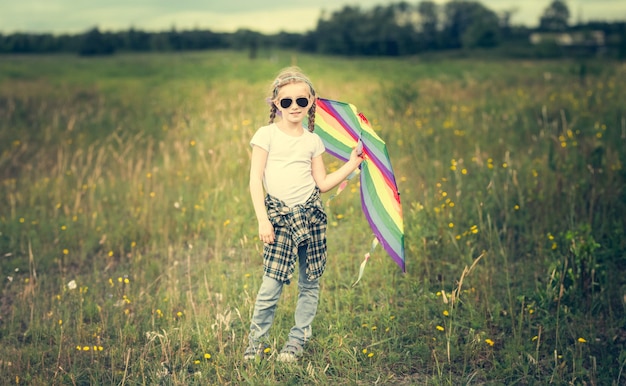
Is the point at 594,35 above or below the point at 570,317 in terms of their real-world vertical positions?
above

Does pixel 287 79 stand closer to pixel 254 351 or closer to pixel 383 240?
pixel 383 240

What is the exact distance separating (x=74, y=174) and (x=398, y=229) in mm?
5021

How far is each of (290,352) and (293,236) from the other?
721 millimetres

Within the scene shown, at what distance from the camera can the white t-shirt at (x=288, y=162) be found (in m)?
3.38

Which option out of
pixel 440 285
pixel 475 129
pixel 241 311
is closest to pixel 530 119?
pixel 475 129

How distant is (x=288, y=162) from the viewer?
3398 mm

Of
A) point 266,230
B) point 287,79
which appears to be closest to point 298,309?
point 266,230

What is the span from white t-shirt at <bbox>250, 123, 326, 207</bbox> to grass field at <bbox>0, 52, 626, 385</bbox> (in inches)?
32.8

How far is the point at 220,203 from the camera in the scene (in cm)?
629

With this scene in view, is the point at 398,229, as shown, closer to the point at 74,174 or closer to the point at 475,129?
the point at 74,174

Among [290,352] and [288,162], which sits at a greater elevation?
[288,162]

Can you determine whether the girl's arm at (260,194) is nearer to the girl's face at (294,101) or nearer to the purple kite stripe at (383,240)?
the girl's face at (294,101)

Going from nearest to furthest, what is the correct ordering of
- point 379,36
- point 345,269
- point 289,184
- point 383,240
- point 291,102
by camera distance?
point 291,102 → point 289,184 → point 383,240 → point 345,269 → point 379,36

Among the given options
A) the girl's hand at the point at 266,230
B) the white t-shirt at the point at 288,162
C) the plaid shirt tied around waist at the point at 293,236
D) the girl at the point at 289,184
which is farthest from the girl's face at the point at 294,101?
the girl's hand at the point at 266,230
